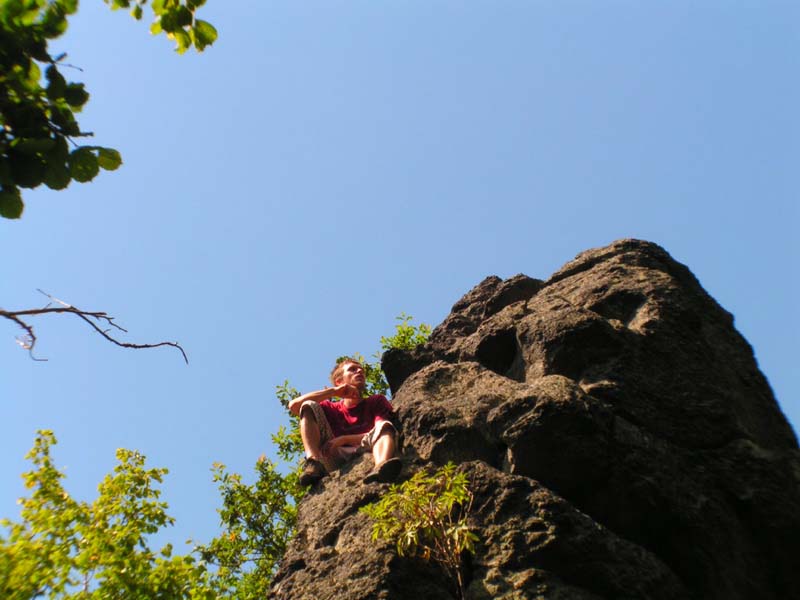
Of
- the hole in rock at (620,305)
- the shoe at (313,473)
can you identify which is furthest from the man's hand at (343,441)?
the hole in rock at (620,305)

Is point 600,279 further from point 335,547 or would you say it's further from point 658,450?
point 335,547

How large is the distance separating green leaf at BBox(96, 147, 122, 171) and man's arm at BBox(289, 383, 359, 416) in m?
5.69

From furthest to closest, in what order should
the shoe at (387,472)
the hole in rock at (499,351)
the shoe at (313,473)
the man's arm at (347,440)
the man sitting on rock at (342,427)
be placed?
the hole in rock at (499,351), the man's arm at (347,440), the shoe at (313,473), the man sitting on rock at (342,427), the shoe at (387,472)

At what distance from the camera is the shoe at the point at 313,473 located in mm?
9602

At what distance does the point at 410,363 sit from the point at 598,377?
138 inches

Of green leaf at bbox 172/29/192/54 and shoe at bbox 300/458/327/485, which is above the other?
green leaf at bbox 172/29/192/54

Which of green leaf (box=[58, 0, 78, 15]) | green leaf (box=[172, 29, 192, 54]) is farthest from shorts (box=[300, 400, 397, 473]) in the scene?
green leaf (box=[58, 0, 78, 15])

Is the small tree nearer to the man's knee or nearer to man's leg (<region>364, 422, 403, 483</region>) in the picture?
man's leg (<region>364, 422, 403, 483</region>)

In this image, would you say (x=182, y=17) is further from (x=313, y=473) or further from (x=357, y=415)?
(x=357, y=415)

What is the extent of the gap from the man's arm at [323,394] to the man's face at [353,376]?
0.18 metres

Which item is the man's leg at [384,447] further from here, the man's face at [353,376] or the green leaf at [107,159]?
the green leaf at [107,159]

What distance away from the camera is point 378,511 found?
7324mm

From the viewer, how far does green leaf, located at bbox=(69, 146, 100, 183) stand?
4.69m

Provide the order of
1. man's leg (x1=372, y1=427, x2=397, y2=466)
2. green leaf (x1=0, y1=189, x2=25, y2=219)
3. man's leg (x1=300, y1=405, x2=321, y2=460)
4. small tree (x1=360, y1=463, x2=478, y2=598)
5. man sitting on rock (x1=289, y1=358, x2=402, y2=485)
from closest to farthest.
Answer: green leaf (x1=0, y1=189, x2=25, y2=219)
small tree (x1=360, y1=463, x2=478, y2=598)
man's leg (x1=372, y1=427, x2=397, y2=466)
man sitting on rock (x1=289, y1=358, x2=402, y2=485)
man's leg (x1=300, y1=405, x2=321, y2=460)
